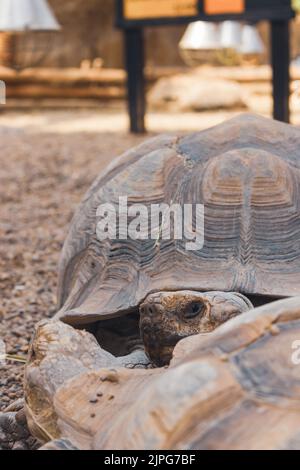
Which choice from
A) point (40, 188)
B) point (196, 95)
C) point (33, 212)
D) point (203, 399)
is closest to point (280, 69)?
point (40, 188)

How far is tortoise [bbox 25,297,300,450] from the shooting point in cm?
131

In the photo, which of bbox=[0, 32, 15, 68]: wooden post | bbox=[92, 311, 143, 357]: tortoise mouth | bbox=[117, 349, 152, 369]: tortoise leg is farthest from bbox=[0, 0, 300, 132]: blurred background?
bbox=[117, 349, 152, 369]: tortoise leg

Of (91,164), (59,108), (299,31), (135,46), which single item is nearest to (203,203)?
(91,164)

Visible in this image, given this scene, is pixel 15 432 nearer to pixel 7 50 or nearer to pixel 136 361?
pixel 136 361

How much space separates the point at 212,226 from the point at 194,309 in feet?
1.05

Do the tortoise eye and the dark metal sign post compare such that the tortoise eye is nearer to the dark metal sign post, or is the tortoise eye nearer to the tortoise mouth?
the tortoise mouth

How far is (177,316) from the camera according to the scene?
1.95 meters

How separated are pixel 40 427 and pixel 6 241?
2.78 meters

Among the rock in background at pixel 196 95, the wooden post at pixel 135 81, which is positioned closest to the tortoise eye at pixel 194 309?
the wooden post at pixel 135 81

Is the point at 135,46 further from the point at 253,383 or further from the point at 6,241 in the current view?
the point at 253,383

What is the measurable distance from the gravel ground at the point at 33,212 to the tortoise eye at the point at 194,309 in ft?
2.02

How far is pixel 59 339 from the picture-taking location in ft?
6.27

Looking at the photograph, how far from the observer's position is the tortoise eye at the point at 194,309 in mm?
1955

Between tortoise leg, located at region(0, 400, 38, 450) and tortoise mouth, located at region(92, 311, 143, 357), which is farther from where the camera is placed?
tortoise mouth, located at region(92, 311, 143, 357)
